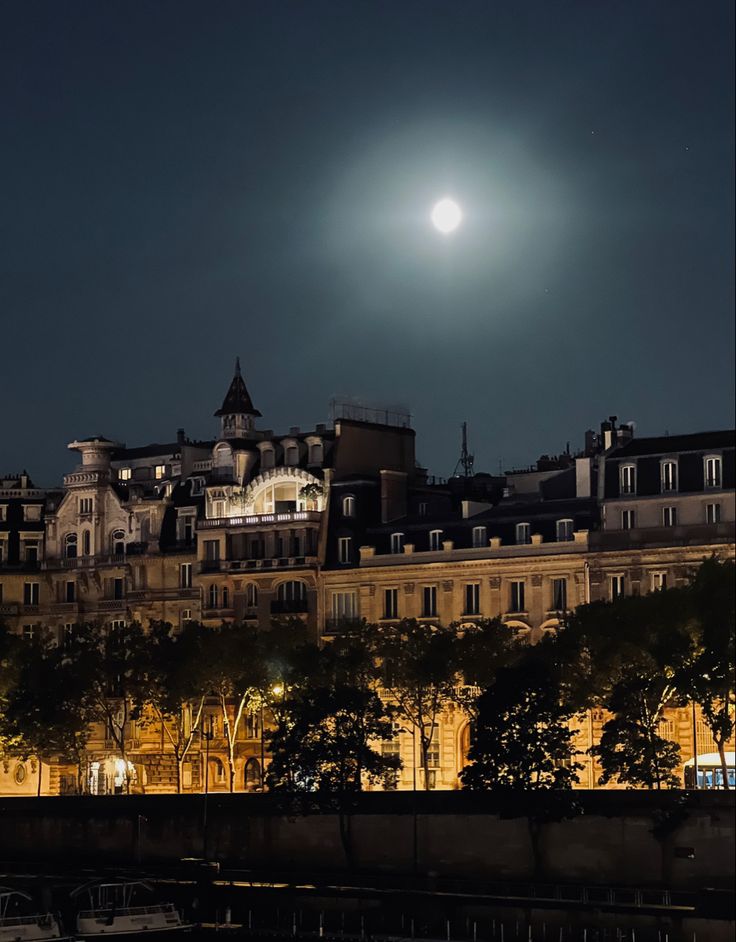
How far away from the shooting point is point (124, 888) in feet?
336

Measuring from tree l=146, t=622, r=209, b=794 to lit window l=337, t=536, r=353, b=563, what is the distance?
321 inches

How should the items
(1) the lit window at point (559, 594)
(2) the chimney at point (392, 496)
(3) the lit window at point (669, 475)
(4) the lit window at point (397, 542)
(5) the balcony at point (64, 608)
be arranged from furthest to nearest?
(5) the balcony at point (64, 608)
(2) the chimney at point (392, 496)
(4) the lit window at point (397, 542)
(1) the lit window at point (559, 594)
(3) the lit window at point (669, 475)

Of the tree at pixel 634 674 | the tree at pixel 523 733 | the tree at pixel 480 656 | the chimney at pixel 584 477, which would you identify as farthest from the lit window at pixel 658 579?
the tree at pixel 523 733

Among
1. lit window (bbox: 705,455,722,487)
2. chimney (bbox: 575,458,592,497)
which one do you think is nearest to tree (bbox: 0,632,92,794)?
chimney (bbox: 575,458,592,497)

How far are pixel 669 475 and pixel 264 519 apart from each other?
22368 mm

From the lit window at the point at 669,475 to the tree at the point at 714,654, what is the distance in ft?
46.9

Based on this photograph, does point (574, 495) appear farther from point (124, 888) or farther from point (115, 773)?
point (124, 888)

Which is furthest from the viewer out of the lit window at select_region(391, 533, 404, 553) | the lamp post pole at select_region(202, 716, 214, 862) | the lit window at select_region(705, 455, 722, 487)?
the lit window at select_region(391, 533, 404, 553)

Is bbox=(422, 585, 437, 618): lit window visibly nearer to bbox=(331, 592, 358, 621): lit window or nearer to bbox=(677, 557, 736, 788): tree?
bbox=(331, 592, 358, 621): lit window

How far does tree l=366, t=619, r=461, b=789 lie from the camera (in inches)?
4518

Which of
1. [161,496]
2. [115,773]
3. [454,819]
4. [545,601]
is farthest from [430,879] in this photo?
[161,496]

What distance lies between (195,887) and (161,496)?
4034 centimetres

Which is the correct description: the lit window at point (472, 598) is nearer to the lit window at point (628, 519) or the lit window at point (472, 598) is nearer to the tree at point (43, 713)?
the lit window at point (628, 519)

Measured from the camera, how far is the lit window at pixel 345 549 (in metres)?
130
